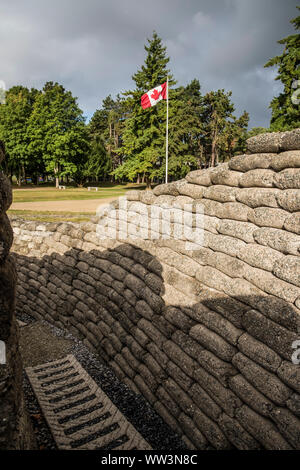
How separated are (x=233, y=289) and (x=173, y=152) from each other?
26.8 m

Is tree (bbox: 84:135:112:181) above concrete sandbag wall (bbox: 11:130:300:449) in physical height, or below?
above

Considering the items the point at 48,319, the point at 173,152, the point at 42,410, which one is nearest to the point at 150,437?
the point at 42,410

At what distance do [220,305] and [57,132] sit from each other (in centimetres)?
3557

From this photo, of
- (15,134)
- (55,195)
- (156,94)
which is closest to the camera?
(156,94)

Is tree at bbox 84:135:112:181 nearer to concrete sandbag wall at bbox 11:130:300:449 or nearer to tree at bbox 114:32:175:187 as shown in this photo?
tree at bbox 114:32:175:187

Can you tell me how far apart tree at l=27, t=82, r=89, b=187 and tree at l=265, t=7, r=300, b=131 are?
23658 millimetres

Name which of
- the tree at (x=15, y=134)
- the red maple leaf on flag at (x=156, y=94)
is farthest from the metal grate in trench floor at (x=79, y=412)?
the tree at (x=15, y=134)

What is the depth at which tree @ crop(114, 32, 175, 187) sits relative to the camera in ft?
87.6

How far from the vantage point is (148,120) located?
27312mm

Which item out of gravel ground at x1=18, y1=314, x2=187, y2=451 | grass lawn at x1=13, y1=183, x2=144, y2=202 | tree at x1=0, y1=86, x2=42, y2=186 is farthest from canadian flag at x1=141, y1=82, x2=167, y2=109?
tree at x1=0, y1=86, x2=42, y2=186

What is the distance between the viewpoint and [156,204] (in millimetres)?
4457

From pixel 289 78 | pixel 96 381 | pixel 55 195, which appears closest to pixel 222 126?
pixel 289 78

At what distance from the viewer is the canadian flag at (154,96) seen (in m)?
13.8

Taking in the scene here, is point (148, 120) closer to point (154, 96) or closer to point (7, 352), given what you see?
point (154, 96)
